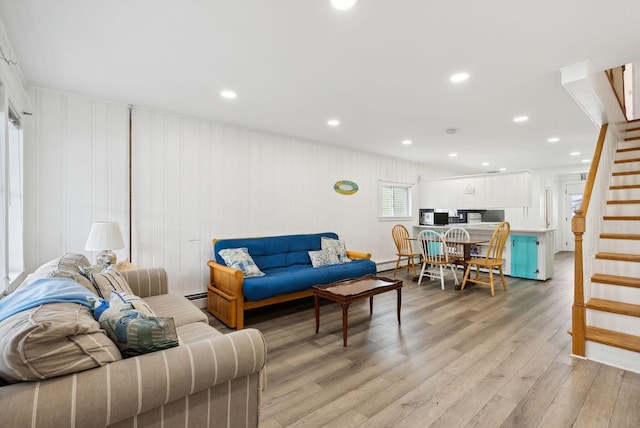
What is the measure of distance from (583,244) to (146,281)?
3.98m

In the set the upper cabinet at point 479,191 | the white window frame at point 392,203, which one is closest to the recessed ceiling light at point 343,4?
→ the white window frame at point 392,203

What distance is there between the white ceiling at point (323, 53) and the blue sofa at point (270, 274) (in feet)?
5.70

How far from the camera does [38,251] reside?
2.86 m

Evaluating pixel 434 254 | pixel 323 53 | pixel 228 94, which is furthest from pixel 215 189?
pixel 434 254

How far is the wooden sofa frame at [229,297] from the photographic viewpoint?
3.13 metres

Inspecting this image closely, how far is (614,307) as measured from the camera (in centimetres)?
249

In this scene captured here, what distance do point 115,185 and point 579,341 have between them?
4.70 metres

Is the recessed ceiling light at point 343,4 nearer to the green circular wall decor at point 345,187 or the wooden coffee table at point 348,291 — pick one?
the wooden coffee table at point 348,291

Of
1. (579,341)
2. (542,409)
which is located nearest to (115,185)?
(542,409)

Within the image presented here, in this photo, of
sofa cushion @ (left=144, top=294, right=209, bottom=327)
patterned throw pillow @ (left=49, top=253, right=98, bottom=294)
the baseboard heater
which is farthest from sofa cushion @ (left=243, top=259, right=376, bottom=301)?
patterned throw pillow @ (left=49, top=253, right=98, bottom=294)

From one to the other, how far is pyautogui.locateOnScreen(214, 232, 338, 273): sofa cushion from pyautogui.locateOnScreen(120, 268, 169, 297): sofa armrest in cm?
86

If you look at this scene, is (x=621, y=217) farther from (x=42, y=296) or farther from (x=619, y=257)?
(x=42, y=296)

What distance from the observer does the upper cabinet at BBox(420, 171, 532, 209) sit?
18.6ft

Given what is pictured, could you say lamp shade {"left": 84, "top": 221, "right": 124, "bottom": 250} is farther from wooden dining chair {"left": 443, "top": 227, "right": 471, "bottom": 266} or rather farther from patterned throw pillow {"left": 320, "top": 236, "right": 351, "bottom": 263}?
wooden dining chair {"left": 443, "top": 227, "right": 471, "bottom": 266}
